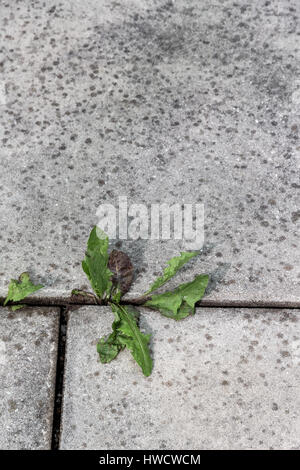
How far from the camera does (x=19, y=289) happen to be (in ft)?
6.98

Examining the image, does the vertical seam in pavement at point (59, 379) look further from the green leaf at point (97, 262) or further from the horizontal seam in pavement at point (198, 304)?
the green leaf at point (97, 262)

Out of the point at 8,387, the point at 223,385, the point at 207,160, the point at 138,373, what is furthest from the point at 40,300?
the point at 207,160

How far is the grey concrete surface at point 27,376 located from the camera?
1.98 m

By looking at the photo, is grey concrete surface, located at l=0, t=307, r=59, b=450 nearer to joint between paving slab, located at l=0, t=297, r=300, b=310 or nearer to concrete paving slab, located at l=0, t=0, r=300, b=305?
joint between paving slab, located at l=0, t=297, r=300, b=310

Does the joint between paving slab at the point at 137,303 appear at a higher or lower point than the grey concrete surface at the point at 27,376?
higher

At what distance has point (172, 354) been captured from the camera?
2.08 meters

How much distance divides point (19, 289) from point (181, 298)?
694 mm

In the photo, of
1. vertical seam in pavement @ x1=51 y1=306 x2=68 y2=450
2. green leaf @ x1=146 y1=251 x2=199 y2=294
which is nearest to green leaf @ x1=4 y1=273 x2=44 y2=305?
vertical seam in pavement @ x1=51 y1=306 x2=68 y2=450

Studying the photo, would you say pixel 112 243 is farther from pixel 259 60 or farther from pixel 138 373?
pixel 259 60

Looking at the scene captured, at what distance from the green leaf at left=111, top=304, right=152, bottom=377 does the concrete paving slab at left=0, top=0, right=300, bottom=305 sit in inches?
6.1

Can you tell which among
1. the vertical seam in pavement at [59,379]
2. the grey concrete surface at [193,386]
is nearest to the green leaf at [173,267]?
the grey concrete surface at [193,386]

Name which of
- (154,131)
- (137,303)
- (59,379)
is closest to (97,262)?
(137,303)

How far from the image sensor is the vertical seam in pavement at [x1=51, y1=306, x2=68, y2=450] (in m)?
1.99

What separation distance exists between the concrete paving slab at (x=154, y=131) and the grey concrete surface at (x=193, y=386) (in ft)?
0.49
